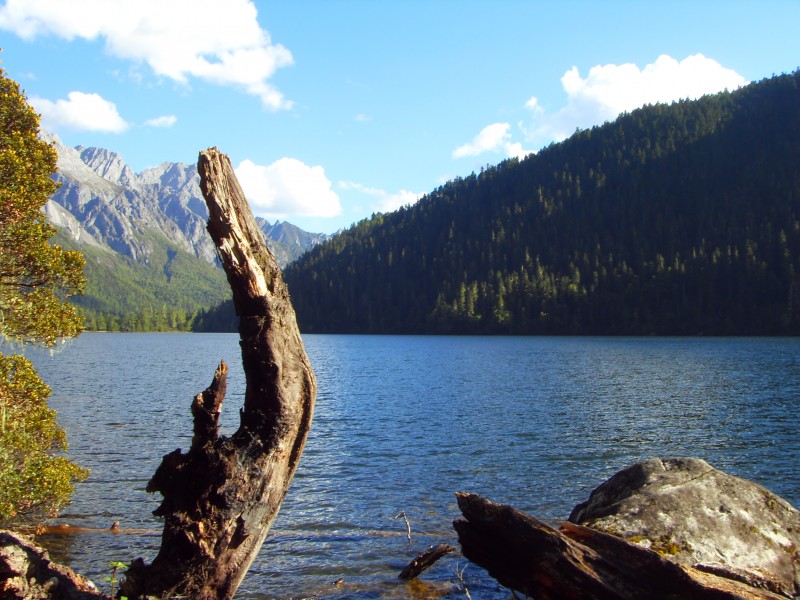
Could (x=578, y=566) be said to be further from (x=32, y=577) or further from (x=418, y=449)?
(x=418, y=449)

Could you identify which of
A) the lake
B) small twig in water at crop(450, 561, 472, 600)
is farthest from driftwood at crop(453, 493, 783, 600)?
the lake

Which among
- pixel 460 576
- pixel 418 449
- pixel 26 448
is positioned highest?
pixel 26 448

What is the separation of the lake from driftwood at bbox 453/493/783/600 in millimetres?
7287

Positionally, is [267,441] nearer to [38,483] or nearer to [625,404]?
[38,483]

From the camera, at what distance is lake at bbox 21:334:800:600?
1762cm

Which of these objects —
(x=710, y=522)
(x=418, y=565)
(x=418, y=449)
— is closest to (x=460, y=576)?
(x=418, y=565)

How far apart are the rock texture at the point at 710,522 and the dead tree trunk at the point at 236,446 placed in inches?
272

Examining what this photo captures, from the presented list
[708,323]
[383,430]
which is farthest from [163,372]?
[708,323]

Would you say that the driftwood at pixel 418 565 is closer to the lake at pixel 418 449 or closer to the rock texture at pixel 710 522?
the lake at pixel 418 449

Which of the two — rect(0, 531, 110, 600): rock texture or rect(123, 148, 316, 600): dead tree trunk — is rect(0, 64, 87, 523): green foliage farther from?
rect(123, 148, 316, 600): dead tree trunk

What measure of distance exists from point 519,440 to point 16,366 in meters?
26.1

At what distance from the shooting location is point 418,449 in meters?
33.2

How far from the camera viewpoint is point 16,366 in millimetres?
14602

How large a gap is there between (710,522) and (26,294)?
15275 mm
